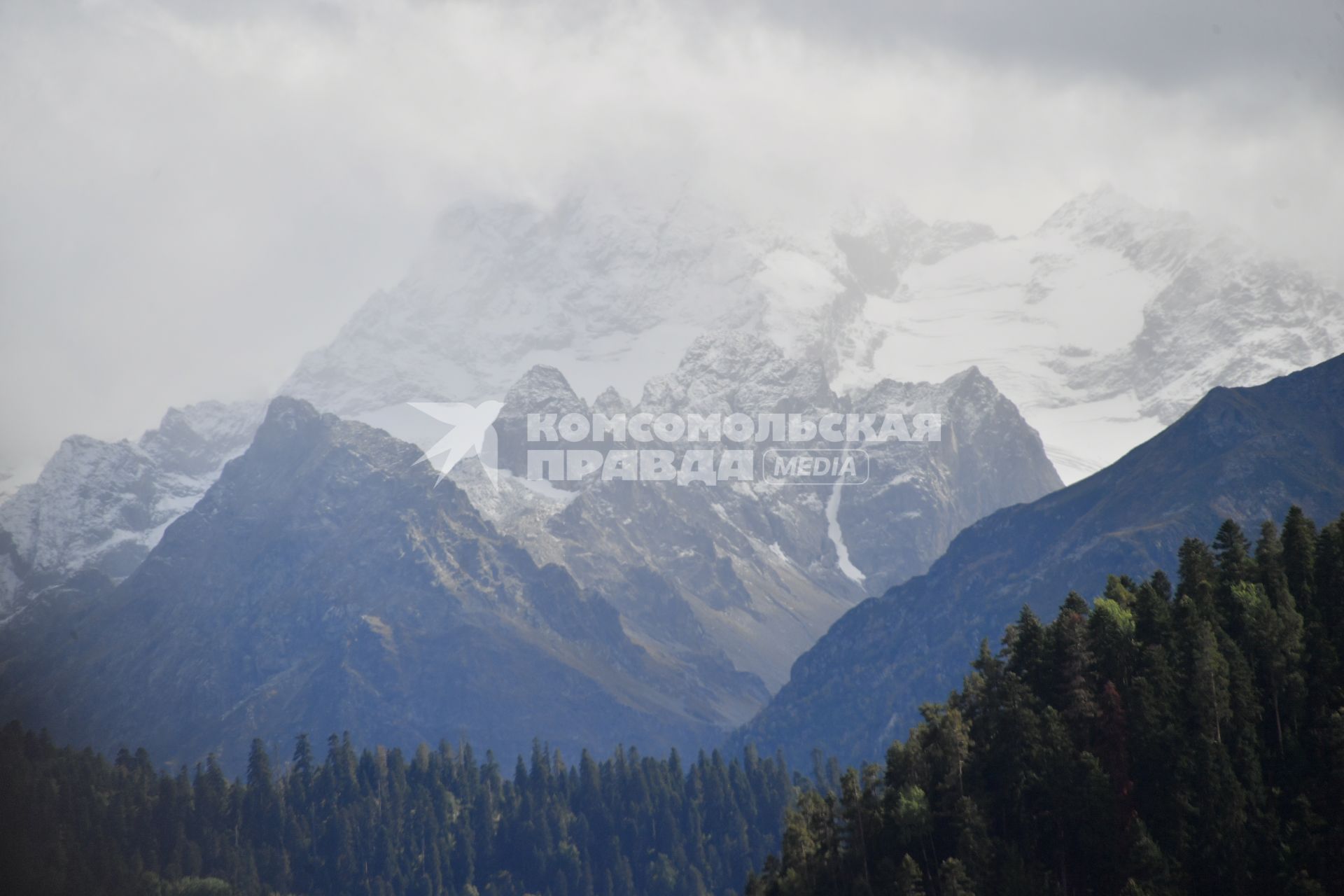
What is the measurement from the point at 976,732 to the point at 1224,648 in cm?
2455

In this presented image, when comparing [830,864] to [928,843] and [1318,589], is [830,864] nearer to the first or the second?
[928,843]

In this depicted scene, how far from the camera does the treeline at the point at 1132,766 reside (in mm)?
154125

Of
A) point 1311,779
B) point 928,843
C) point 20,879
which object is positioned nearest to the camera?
point 1311,779

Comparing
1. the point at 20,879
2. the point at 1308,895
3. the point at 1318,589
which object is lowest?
the point at 1308,895

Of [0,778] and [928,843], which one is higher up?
[0,778]

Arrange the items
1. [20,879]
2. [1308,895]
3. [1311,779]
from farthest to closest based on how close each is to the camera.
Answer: [20,879] → [1311,779] → [1308,895]

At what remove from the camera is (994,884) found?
16125 cm

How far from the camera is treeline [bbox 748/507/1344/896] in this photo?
15412 cm

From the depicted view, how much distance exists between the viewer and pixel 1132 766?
165 meters

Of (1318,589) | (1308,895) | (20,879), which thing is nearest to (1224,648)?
(1318,589)

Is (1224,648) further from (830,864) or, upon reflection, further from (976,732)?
(830,864)

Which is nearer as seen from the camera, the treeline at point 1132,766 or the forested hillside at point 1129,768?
the treeline at point 1132,766

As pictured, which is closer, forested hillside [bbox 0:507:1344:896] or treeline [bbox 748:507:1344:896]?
treeline [bbox 748:507:1344:896]

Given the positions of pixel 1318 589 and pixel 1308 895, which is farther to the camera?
pixel 1318 589
